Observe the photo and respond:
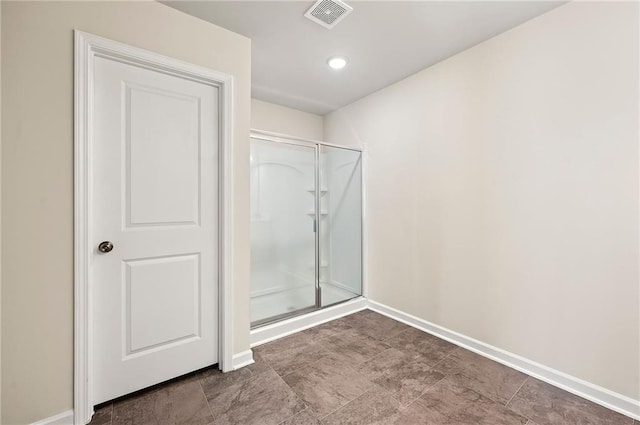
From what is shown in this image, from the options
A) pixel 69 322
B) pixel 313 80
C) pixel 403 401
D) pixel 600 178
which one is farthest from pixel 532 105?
pixel 69 322

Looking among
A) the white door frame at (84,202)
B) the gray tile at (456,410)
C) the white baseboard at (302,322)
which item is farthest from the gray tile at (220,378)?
the gray tile at (456,410)

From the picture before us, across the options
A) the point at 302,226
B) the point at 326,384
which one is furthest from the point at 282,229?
the point at 326,384

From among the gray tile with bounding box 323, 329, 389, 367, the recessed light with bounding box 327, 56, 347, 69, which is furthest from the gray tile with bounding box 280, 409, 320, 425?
the recessed light with bounding box 327, 56, 347, 69

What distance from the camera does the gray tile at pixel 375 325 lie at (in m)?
2.42

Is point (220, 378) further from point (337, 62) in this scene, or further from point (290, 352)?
point (337, 62)

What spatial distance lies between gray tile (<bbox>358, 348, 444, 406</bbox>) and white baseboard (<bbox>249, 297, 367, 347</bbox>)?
2.37ft

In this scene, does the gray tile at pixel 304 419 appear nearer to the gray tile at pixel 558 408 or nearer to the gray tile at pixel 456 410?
the gray tile at pixel 456 410

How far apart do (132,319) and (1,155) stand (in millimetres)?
1017

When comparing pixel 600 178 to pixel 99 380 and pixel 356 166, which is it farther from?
pixel 99 380

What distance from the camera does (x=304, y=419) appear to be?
145cm

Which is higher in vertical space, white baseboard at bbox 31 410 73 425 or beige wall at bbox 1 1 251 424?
beige wall at bbox 1 1 251 424

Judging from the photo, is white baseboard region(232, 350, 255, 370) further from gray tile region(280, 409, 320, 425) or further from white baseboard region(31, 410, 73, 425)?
white baseboard region(31, 410, 73, 425)

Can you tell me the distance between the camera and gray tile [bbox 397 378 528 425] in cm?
144

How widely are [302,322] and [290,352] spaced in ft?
1.34
